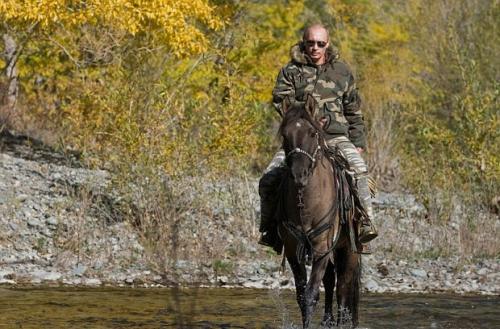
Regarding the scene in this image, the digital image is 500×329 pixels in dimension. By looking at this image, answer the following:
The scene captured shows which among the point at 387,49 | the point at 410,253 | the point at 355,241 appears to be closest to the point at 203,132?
the point at 410,253

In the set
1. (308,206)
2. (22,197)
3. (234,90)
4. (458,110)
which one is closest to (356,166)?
(308,206)

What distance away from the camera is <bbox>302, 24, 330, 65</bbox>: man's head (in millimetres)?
9188

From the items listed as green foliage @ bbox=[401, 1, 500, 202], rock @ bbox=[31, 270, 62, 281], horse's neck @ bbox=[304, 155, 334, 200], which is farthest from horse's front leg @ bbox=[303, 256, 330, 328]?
green foliage @ bbox=[401, 1, 500, 202]

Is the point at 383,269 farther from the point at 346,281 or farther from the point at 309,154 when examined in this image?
the point at 309,154

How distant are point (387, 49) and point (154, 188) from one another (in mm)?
22704

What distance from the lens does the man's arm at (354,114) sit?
957 cm

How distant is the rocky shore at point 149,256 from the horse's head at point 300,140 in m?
5.70

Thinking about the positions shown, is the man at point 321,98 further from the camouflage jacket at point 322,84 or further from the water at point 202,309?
the water at point 202,309

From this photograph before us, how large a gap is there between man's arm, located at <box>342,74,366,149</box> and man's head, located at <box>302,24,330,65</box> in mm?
416

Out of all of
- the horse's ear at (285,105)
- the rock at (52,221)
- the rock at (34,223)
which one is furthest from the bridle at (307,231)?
the rock at (34,223)

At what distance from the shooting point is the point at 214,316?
36.8 feet

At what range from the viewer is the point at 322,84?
9.34 m

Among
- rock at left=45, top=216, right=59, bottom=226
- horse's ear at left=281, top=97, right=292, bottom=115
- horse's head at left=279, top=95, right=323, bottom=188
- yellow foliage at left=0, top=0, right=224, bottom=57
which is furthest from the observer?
yellow foliage at left=0, top=0, right=224, bottom=57

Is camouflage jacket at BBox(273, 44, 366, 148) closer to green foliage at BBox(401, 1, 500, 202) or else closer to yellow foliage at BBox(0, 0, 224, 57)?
green foliage at BBox(401, 1, 500, 202)
